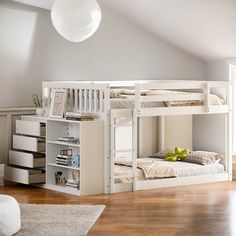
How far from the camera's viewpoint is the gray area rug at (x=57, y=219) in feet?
15.7

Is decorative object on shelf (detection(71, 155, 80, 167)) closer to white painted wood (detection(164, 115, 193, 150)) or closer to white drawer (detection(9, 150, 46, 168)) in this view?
white drawer (detection(9, 150, 46, 168))

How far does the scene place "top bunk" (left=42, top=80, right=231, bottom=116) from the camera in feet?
21.1

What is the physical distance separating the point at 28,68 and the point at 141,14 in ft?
4.59

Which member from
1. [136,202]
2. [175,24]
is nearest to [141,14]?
[175,24]

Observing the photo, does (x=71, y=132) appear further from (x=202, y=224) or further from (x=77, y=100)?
(x=202, y=224)

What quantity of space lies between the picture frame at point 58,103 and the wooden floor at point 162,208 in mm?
767

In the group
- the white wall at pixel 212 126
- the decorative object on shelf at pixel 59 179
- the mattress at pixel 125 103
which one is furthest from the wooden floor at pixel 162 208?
the mattress at pixel 125 103

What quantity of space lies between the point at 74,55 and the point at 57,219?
2876 mm

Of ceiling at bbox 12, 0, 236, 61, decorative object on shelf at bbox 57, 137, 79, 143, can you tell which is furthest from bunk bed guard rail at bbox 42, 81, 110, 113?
ceiling at bbox 12, 0, 236, 61

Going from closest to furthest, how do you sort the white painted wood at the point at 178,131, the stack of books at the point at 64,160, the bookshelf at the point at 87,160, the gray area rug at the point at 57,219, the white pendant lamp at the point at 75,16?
the gray area rug at the point at 57,219 → the white pendant lamp at the point at 75,16 → the bookshelf at the point at 87,160 → the stack of books at the point at 64,160 → the white painted wood at the point at 178,131

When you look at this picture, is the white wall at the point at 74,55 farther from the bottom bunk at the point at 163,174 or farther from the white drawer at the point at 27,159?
the bottom bunk at the point at 163,174

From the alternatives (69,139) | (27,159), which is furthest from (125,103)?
(27,159)

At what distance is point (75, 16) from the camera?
5.11m

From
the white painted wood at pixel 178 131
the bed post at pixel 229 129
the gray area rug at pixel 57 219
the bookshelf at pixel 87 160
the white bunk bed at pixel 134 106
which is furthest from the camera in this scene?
the white painted wood at pixel 178 131
